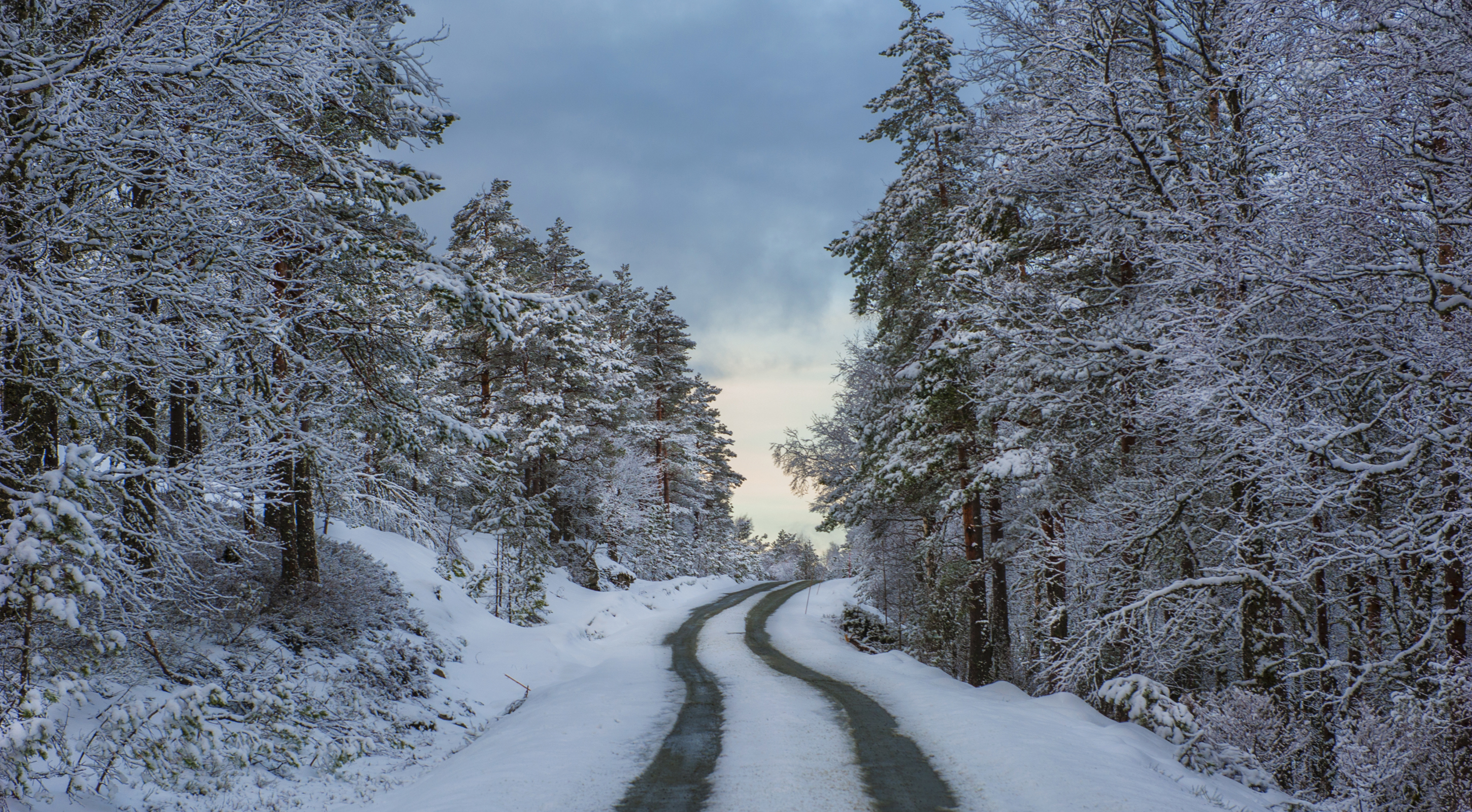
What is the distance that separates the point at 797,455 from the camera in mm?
29453

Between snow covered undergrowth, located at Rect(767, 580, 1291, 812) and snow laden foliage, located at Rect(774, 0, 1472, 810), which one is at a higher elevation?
snow laden foliage, located at Rect(774, 0, 1472, 810)

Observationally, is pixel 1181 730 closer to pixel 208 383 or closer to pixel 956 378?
pixel 956 378

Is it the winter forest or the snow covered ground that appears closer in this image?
the winter forest

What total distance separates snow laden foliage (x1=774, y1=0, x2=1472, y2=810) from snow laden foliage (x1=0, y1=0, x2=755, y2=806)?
26.0 feet

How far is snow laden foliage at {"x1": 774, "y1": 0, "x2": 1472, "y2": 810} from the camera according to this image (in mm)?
6820

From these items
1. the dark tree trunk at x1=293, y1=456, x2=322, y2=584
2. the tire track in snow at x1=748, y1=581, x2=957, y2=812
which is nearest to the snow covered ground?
the tire track in snow at x1=748, y1=581, x2=957, y2=812

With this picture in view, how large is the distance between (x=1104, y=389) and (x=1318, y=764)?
536 centimetres

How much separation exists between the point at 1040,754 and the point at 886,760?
1.58m

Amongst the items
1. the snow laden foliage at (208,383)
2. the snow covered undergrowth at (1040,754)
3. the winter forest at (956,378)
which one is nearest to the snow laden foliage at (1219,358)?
the winter forest at (956,378)

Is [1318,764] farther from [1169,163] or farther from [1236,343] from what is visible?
[1169,163]

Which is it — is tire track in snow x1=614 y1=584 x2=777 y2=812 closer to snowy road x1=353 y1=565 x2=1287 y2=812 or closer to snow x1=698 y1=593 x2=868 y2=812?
snowy road x1=353 y1=565 x2=1287 y2=812

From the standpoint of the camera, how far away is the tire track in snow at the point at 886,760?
21.2 feet

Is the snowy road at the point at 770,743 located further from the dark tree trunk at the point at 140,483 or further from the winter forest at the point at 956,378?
the dark tree trunk at the point at 140,483

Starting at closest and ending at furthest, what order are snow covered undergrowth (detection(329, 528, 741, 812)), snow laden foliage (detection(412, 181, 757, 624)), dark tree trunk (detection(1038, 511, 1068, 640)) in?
snow covered undergrowth (detection(329, 528, 741, 812)) → dark tree trunk (detection(1038, 511, 1068, 640)) → snow laden foliage (detection(412, 181, 757, 624))
